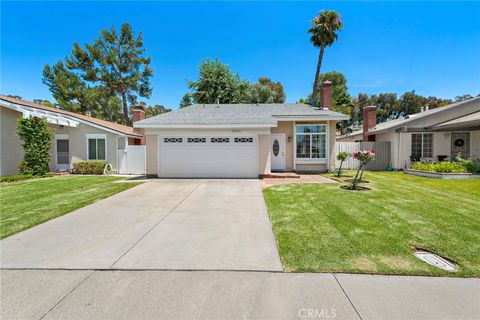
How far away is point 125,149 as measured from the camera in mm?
15359

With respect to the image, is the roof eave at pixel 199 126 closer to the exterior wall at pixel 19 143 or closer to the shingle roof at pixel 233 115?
the shingle roof at pixel 233 115

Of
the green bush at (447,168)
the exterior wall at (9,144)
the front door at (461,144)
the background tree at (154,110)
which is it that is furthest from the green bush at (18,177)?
the background tree at (154,110)

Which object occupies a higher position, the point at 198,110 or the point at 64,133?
the point at 198,110

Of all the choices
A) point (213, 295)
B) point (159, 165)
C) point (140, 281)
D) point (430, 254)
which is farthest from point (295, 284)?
point (159, 165)

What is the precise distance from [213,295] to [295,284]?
3.40ft

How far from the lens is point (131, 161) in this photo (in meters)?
15.1

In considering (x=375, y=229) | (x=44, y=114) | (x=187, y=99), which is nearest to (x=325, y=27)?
(x=187, y=99)

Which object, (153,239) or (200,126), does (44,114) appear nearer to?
(200,126)

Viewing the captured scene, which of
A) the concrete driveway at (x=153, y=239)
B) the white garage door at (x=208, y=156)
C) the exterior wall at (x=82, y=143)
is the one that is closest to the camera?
the concrete driveway at (x=153, y=239)

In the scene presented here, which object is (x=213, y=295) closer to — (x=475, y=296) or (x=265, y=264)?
(x=265, y=264)

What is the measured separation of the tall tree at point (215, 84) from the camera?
23.8 meters

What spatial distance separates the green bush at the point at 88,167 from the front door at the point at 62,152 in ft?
5.11

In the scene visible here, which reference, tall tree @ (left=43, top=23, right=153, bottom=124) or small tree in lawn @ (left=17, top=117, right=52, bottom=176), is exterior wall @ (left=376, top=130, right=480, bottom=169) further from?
tall tree @ (left=43, top=23, right=153, bottom=124)

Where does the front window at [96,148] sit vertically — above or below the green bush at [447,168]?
above
